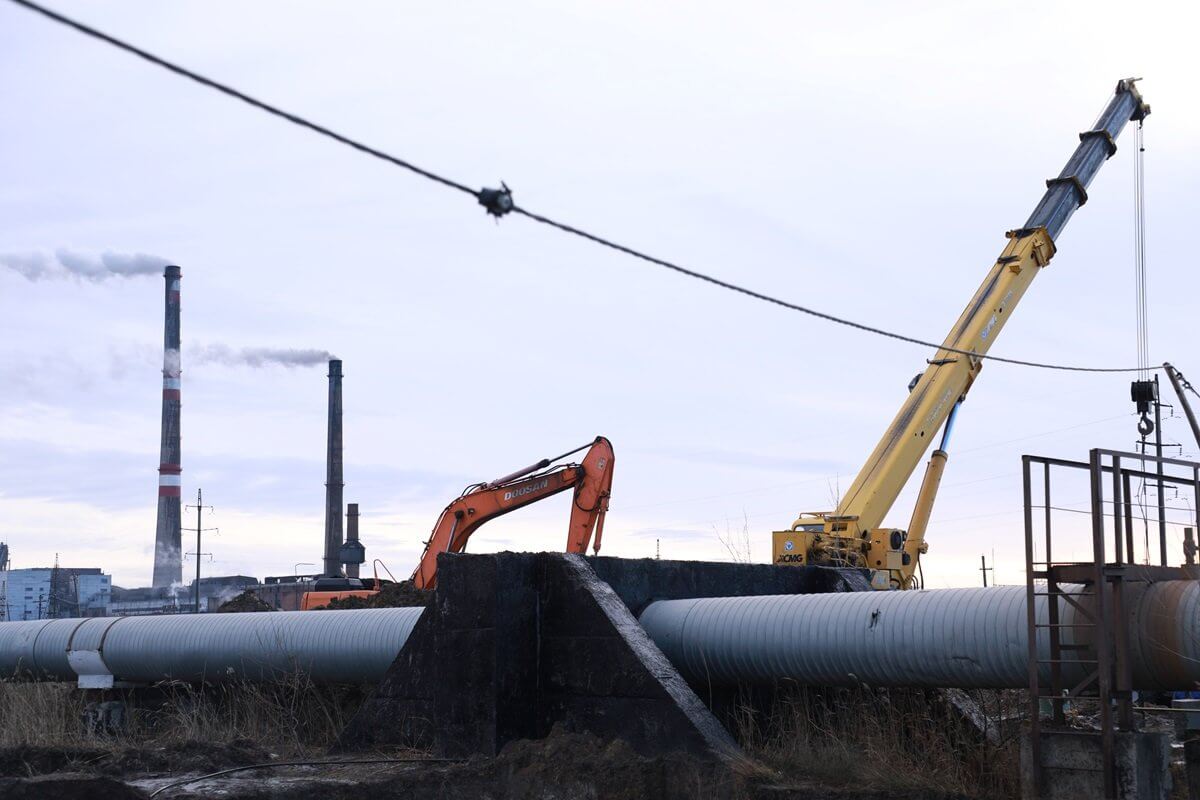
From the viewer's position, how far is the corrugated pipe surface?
10.6m

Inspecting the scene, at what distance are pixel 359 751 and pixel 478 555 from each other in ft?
5.41

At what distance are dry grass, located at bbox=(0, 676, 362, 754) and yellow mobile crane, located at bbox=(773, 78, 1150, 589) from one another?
8035 mm

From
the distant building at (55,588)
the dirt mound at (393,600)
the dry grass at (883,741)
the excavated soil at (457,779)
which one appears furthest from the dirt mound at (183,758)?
the distant building at (55,588)

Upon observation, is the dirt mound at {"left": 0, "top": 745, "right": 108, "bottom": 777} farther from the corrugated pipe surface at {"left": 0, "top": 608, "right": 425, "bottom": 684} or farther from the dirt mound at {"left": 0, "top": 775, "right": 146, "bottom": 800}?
the corrugated pipe surface at {"left": 0, "top": 608, "right": 425, "bottom": 684}

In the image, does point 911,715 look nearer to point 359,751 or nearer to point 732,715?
point 732,715

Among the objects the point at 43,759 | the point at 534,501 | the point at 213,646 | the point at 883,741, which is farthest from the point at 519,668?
the point at 534,501

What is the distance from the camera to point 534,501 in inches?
754

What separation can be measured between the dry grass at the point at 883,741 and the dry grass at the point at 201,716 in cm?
336

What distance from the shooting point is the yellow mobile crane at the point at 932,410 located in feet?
58.6

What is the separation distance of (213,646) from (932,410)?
35.8 ft

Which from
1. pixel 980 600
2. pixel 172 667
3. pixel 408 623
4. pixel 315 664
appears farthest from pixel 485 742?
pixel 172 667

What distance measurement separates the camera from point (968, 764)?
8.46 meters

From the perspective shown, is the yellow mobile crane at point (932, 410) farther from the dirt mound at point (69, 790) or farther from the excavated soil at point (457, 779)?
the dirt mound at point (69, 790)

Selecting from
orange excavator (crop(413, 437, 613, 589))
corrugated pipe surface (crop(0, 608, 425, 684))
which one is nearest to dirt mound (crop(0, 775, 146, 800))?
corrugated pipe surface (crop(0, 608, 425, 684))
